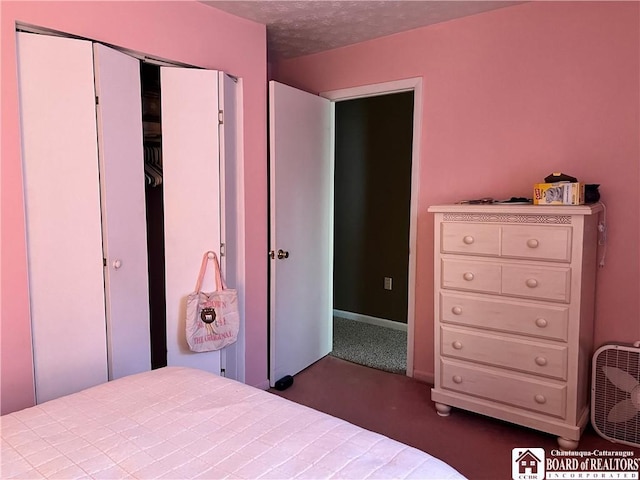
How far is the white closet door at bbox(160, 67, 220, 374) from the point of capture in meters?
2.45

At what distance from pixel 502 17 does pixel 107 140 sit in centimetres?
236

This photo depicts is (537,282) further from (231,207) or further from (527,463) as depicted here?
(231,207)

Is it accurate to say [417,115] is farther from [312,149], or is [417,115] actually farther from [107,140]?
[107,140]

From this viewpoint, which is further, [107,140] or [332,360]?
[332,360]

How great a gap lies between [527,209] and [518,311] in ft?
1.77

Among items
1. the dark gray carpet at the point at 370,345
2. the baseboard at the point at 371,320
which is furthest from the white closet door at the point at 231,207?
the baseboard at the point at 371,320

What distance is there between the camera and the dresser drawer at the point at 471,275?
7.89ft

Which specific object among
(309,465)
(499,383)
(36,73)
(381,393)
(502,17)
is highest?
(502,17)

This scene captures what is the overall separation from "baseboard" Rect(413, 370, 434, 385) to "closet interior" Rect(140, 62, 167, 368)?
1766 millimetres

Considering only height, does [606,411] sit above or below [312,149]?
below

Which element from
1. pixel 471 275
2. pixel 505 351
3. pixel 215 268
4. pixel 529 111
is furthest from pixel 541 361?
pixel 215 268

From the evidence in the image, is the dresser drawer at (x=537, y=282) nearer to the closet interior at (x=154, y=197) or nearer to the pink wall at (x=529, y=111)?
the pink wall at (x=529, y=111)

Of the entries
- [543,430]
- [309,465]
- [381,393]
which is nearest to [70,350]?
[309,465]

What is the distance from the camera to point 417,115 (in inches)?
121
